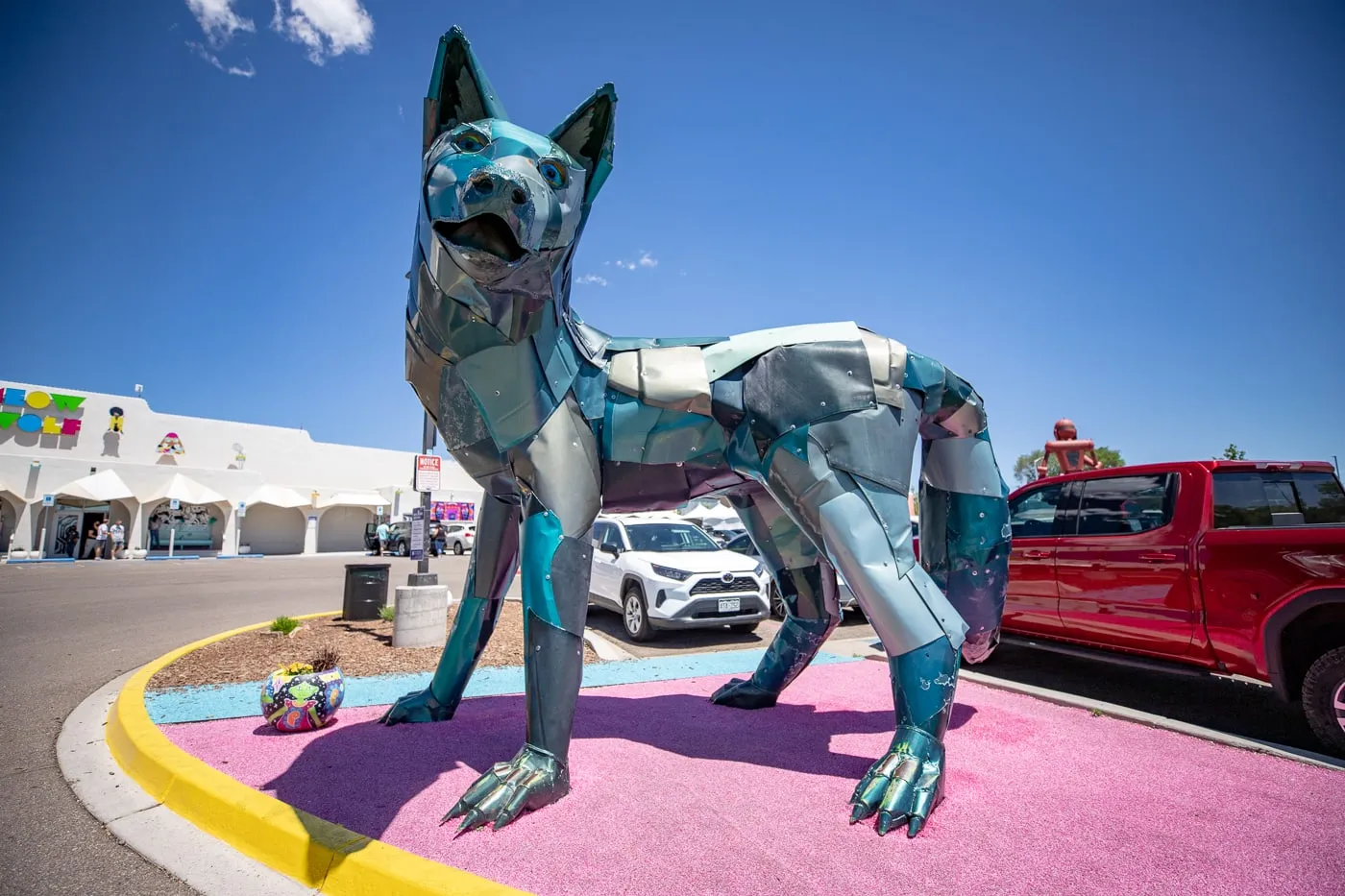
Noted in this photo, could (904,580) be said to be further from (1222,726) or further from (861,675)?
(1222,726)

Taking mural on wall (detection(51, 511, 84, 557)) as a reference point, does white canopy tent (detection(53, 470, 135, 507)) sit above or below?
above

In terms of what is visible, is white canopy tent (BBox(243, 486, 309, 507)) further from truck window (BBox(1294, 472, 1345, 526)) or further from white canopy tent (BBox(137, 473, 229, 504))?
truck window (BBox(1294, 472, 1345, 526))

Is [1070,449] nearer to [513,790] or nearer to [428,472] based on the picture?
[513,790]

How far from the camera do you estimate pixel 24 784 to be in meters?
3.30

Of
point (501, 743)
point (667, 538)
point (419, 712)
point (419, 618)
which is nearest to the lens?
point (501, 743)

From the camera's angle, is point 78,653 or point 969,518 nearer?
point 969,518

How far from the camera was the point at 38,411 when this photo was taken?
23.7 m

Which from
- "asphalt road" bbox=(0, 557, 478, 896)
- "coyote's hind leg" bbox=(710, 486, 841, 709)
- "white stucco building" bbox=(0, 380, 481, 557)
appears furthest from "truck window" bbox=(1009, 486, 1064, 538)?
"white stucco building" bbox=(0, 380, 481, 557)

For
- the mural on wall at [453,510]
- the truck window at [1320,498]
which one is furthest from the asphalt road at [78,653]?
the mural on wall at [453,510]

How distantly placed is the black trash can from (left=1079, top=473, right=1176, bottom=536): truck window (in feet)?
25.1

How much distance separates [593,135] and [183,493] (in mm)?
27805

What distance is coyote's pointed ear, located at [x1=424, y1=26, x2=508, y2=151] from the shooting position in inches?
114

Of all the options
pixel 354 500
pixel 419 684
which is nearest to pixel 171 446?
pixel 354 500

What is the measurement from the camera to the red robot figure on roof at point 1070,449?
7258 millimetres
